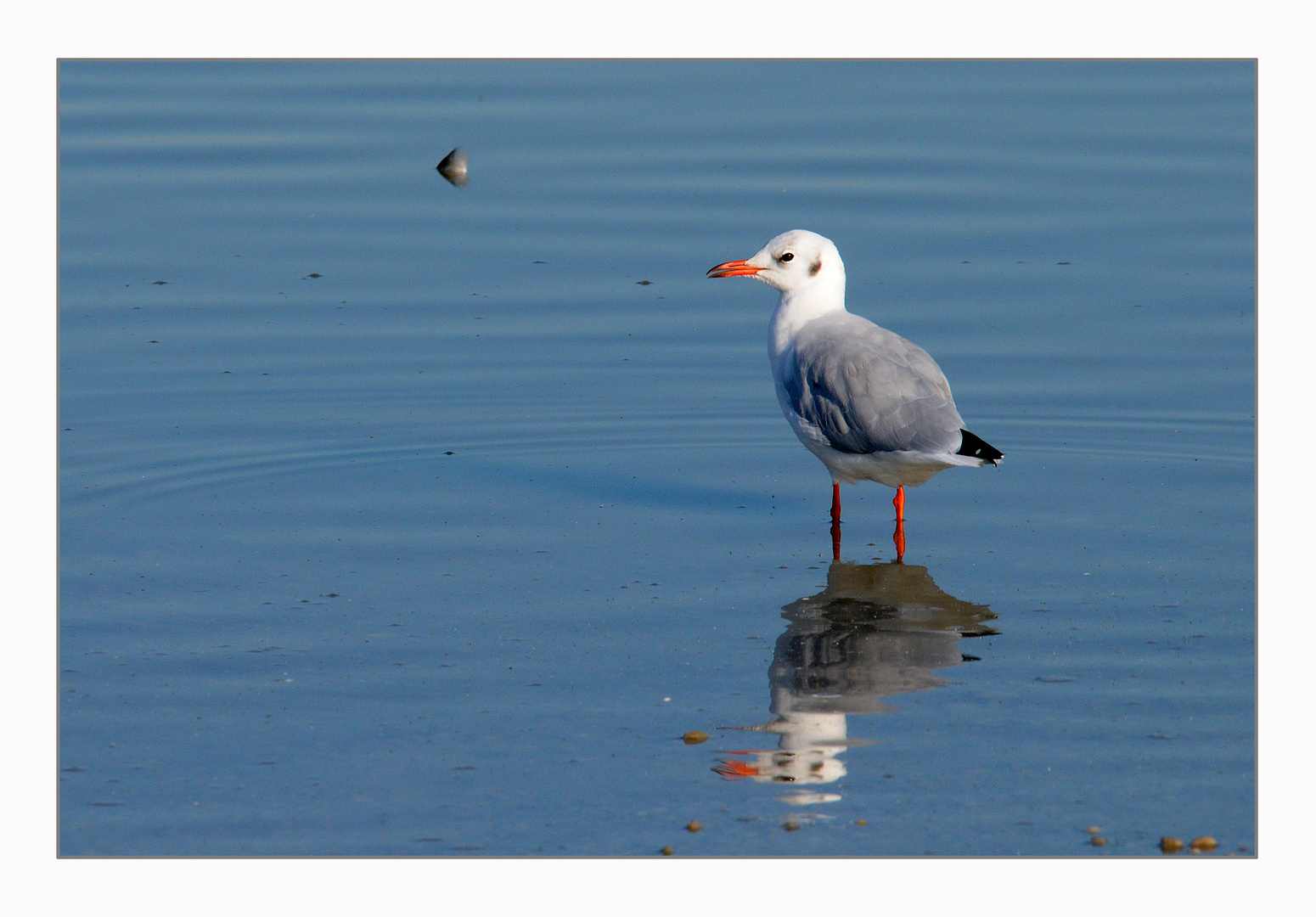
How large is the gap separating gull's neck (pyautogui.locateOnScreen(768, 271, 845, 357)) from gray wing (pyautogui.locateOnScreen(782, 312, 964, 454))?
36 cm

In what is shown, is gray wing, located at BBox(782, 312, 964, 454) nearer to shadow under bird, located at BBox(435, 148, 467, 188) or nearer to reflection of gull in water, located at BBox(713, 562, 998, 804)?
reflection of gull in water, located at BBox(713, 562, 998, 804)

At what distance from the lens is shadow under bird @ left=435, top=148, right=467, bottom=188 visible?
1730 cm

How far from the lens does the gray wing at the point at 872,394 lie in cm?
926

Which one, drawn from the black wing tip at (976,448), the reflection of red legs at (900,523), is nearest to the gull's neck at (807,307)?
the reflection of red legs at (900,523)

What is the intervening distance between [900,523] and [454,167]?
9.12 metres

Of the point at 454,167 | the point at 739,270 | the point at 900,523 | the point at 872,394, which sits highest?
the point at 454,167

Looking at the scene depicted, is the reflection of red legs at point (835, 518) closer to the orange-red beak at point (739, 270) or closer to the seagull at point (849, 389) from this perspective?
the seagull at point (849, 389)

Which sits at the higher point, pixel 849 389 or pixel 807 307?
pixel 807 307

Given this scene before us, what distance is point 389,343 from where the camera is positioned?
13273 millimetres

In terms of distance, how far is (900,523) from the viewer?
959 centimetres

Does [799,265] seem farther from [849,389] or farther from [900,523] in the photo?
[900,523]

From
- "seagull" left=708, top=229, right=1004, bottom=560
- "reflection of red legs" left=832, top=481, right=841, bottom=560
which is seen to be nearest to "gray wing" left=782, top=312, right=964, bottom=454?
"seagull" left=708, top=229, right=1004, bottom=560

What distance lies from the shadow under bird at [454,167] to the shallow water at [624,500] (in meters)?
0.18

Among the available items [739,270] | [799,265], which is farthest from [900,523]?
[739,270]
